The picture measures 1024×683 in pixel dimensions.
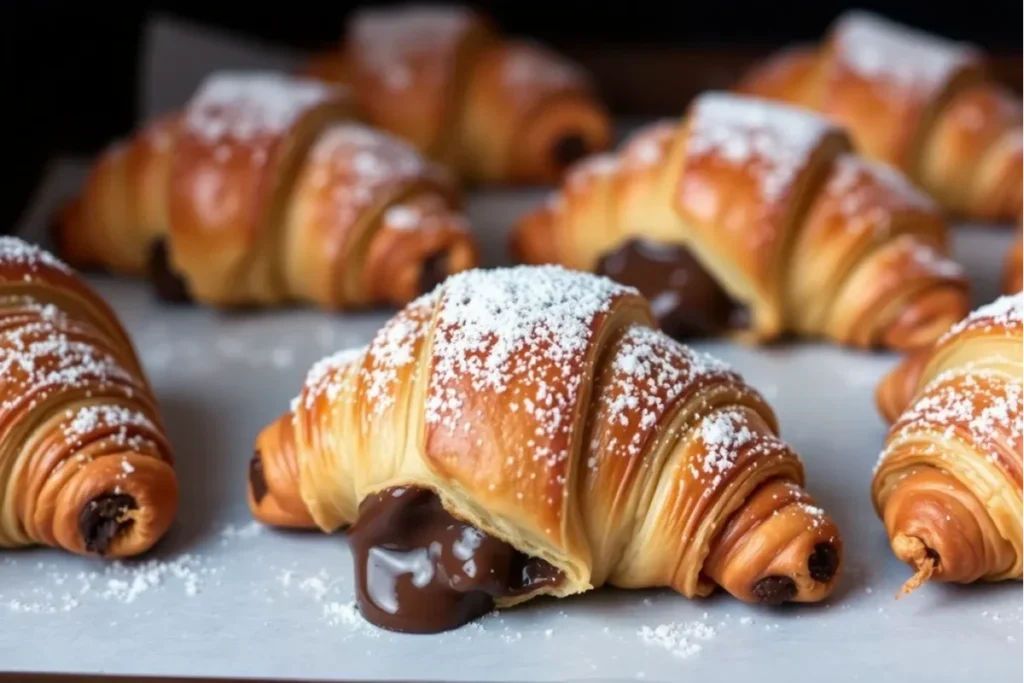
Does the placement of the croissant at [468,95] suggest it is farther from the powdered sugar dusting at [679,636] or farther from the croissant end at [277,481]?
the powdered sugar dusting at [679,636]

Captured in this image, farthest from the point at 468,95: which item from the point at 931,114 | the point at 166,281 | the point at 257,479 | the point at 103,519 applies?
the point at 103,519

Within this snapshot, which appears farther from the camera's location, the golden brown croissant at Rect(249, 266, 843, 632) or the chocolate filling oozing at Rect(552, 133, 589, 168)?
the chocolate filling oozing at Rect(552, 133, 589, 168)

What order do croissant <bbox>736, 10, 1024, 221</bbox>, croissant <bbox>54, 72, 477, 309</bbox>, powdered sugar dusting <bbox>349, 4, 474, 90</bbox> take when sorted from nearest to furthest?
1. croissant <bbox>54, 72, 477, 309</bbox>
2. croissant <bbox>736, 10, 1024, 221</bbox>
3. powdered sugar dusting <bbox>349, 4, 474, 90</bbox>

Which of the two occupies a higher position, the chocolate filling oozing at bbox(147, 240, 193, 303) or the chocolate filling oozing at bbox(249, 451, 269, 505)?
the chocolate filling oozing at bbox(249, 451, 269, 505)

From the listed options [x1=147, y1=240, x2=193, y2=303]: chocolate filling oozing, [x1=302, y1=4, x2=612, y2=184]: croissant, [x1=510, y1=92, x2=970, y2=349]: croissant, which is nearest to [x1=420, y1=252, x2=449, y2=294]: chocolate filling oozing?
[x1=510, y1=92, x2=970, y2=349]: croissant

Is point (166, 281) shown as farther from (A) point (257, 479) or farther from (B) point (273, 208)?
(A) point (257, 479)

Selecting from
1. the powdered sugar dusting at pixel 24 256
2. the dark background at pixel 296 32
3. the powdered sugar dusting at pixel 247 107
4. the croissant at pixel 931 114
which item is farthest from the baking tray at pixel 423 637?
the dark background at pixel 296 32

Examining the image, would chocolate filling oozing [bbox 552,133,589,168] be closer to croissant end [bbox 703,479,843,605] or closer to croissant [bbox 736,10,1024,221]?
croissant [bbox 736,10,1024,221]
